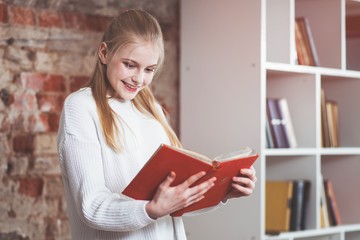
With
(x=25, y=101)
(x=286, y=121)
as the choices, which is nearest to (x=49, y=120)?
(x=25, y=101)

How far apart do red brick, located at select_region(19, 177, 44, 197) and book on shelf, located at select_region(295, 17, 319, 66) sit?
136 cm

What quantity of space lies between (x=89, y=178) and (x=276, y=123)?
1.55 m

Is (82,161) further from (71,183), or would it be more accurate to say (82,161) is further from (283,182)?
(283,182)

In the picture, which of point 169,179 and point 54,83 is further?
point 54,83

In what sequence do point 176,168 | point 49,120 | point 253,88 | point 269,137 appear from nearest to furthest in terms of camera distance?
1. point 176,168
2. point 49,120
3. point 253,88
4. point 269,137

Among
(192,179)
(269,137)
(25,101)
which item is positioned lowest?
(192,179)

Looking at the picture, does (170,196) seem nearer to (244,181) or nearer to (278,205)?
(244,181)

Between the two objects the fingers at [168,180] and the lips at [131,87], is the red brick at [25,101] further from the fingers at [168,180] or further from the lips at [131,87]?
the fingers at [168,180]

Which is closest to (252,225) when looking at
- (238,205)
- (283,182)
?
(238,205)

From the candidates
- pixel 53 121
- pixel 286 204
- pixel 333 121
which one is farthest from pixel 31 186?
pixel 333 121

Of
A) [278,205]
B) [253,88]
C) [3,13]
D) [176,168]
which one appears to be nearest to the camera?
[176,168]

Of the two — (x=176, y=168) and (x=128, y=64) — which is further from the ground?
(x=128, y=64)

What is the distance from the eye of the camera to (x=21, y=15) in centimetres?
264

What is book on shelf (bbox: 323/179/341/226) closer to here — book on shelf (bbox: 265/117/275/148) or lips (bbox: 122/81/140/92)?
book on shelf (bbox: 265/117/275/148)
